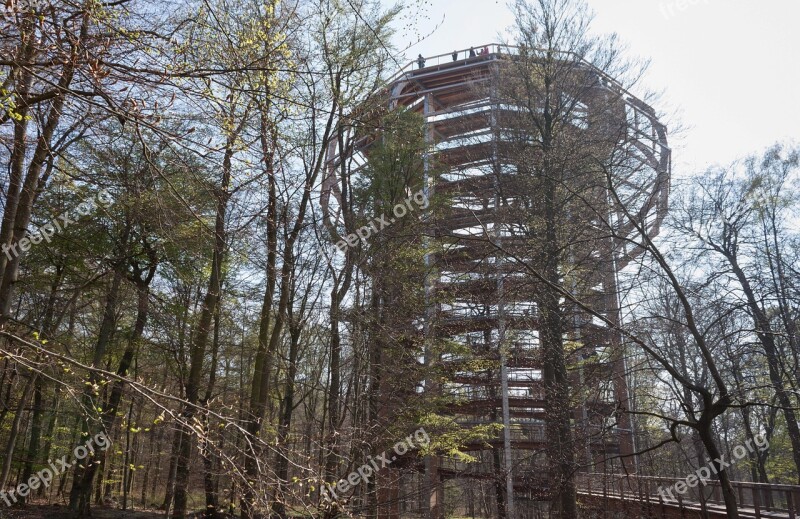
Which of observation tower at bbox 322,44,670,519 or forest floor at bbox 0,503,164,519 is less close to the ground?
observation tower at bbox 322,44,670,519

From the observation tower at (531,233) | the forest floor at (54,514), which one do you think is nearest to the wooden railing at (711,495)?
the observation tower at (531,233)

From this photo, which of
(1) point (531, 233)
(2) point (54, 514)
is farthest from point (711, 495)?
(2) point (54, 514)

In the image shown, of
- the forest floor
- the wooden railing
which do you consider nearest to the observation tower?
the wooden railing

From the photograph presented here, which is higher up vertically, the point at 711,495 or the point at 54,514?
the point at 711,495

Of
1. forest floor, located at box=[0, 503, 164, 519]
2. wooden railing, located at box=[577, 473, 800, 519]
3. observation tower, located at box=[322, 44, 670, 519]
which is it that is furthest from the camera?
forest floor, located at box=[0, 503, 164, 519]

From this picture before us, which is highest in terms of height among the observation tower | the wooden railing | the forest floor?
the observation tower

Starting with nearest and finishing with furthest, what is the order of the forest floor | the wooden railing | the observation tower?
the wooden railing, the observation tower, the forest floor

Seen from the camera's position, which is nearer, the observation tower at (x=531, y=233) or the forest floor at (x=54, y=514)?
the observation tower at (x=531, y=233)

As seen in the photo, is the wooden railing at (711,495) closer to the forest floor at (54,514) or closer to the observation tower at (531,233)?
the observation tower at (531,233)

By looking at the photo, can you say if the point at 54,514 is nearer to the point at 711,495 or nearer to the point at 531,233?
the point at 531,233

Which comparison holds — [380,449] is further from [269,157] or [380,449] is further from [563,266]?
[269,157]

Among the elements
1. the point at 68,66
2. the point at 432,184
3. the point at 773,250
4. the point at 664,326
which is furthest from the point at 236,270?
the point at 773,250

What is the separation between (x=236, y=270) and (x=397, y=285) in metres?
6.06

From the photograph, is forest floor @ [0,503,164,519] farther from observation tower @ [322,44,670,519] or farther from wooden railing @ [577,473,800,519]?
wooden railing @ [577,473,800,519]
